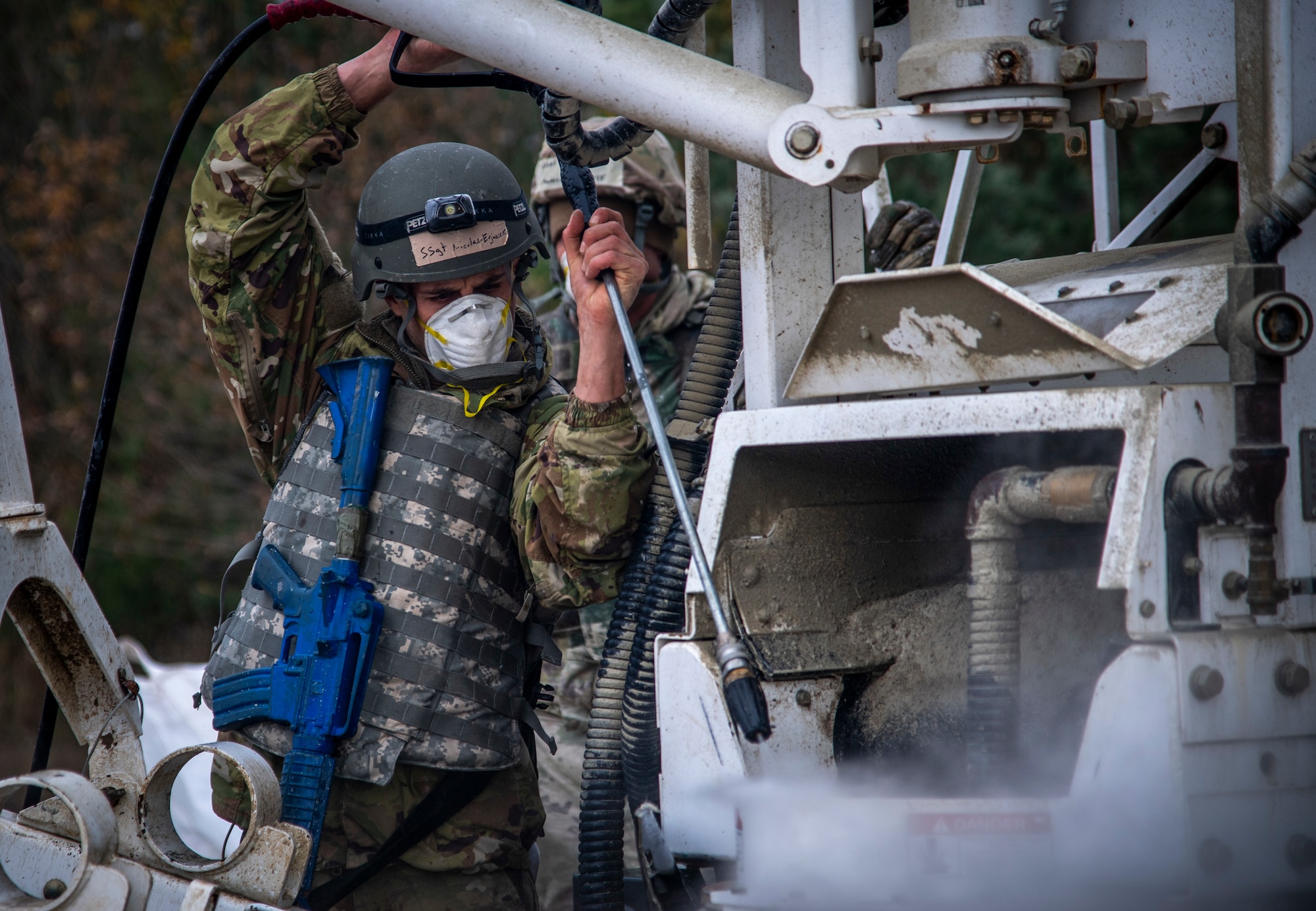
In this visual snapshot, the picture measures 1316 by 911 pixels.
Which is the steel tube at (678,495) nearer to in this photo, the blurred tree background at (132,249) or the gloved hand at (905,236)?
the gloved hand at (905,236)

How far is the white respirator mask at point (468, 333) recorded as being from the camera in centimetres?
264

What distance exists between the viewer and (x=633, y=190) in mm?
4426

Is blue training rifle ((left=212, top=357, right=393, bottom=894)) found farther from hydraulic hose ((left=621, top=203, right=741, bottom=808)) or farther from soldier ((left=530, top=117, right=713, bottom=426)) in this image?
soldier ((left=530, top=117, right=713, bottom=426))

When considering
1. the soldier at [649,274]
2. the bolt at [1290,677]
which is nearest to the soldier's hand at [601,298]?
the bolt at [1290,677]

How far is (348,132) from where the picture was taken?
2787mm

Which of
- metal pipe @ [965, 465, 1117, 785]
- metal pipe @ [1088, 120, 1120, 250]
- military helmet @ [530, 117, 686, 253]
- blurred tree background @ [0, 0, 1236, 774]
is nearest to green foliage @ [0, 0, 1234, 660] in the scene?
blurred tree background @ [0, 0, 1236, 774]

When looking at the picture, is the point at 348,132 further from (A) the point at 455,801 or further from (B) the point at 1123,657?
(B) the point at 1123,657

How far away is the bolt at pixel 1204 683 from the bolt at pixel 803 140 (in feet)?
2.92

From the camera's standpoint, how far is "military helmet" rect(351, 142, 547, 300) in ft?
8.81

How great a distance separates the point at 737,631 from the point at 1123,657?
0.66 m

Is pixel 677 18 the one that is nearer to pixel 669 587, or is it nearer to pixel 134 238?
pixel 669 587

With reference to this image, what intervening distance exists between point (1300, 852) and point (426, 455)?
1702mm

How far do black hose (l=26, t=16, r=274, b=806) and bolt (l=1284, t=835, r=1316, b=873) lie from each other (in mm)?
2287

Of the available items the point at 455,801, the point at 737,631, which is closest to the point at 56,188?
the point at 455,801
